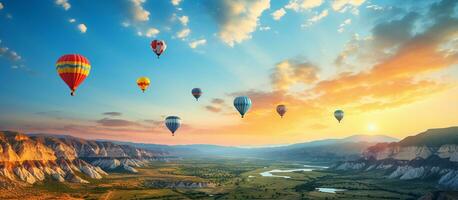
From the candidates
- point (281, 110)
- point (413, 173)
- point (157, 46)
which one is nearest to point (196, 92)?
point (157, 46)

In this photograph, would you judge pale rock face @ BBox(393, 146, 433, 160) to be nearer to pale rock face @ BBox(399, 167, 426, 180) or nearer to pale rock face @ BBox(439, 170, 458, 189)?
pale rock face @ BBox(399, 167, 426, 180)

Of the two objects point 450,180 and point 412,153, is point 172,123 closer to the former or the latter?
point 450,180

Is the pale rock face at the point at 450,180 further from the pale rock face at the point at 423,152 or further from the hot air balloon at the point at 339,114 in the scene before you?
the hot air balloon at the point at 339,114

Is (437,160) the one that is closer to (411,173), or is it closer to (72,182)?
(411,173)

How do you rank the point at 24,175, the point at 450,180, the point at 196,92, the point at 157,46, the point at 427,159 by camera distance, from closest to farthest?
the point at 157,46 → the point at 196,92 → the point at 450,180 → the point at 24,175 → the point at 427,159

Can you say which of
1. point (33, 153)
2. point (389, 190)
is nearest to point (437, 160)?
point (389, 190)

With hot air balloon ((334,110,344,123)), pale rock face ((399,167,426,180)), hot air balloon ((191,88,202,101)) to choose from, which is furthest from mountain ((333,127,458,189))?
hot air balloon ((191,88,202,101))

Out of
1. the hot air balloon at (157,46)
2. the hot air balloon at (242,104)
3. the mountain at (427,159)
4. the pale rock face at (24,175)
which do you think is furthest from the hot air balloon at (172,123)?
the mountain at (427,159)
